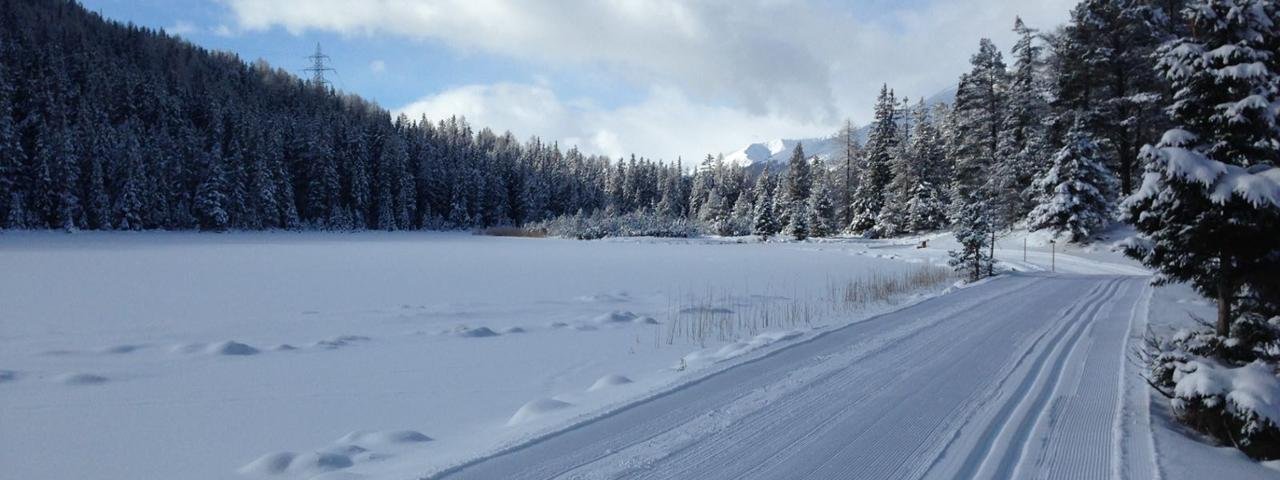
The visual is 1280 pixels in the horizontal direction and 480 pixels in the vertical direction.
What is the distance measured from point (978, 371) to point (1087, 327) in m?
4.31

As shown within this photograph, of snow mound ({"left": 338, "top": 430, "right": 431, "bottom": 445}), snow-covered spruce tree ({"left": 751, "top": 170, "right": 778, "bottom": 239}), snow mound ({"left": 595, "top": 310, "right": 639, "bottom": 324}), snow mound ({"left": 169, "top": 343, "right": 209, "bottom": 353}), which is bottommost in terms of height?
snow mound ({"left": 595, "top": 310, "right": 639, "bottom": 324})

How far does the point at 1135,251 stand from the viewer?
17.7 ft

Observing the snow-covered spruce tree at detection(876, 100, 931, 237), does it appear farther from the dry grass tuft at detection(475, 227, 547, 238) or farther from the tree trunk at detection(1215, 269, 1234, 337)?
the tree trunk at detection(1215, 269, 1234, 337)

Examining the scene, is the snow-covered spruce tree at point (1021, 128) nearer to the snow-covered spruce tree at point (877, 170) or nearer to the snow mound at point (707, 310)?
the snow-covered spruce tree at point (877, 170)

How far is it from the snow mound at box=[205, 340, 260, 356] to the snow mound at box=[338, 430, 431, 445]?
4193mm

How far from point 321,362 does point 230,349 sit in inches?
57.4

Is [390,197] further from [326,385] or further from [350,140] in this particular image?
[326,385]

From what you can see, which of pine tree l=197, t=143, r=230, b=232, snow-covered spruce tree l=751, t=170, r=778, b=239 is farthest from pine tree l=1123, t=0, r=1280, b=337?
pine tree l=197, t=143, r=230, b=232

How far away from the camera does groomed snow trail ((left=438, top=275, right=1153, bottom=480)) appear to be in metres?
3.77

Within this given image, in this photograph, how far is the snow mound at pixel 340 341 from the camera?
8.24 m

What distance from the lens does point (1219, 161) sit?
4766 millimetres

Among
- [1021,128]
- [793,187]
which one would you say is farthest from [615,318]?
[793,187]

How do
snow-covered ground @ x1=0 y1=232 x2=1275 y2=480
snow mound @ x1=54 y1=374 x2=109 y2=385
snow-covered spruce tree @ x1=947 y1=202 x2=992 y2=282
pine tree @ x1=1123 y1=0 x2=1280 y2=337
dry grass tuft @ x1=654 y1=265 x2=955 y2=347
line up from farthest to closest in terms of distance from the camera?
snow-covered spruce tree @ x1=947 y1=202 x2=992 y2=282 < dry grass tuft @ x1=654 y1=265 x2=955 y2=347 < snow mound @ x1=54 y1=374 x2=109 y2=385 < pine tree @ x1=1123 y1=0 x2=1280 y2=337 < snow-covered ground @ x1=0 y1=232 x2=1275 y2=480

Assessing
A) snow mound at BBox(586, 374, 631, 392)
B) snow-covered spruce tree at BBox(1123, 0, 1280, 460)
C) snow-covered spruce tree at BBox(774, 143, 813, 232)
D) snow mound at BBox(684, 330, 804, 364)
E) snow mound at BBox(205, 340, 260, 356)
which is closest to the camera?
snow-covered spruce tree at BBox(1123, 0, 1280, 460)
